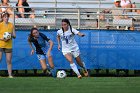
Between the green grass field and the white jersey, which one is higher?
the white jersey

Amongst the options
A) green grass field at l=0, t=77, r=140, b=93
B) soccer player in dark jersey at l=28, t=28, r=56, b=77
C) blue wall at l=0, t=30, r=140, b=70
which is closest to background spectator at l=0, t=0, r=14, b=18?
blue wall at l=0, t=30, r=140, b=70

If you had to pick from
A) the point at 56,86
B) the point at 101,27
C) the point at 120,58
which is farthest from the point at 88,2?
the point at 56,86

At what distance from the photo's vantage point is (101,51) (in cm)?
2078

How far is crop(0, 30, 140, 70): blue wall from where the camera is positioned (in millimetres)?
20766

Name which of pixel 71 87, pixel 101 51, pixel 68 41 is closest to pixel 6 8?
Result: pixel 68 41

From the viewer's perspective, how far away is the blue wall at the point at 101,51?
20.8 m

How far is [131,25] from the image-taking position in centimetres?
2208

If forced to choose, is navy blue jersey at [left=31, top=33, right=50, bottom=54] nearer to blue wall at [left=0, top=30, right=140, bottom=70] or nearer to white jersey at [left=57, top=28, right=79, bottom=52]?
white jersey at [left=57, top=28, right=79, bottom=52]

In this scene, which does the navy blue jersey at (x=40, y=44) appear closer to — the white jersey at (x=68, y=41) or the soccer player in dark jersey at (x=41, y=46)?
the soccer player in dark jersey at (x=41, y=46)

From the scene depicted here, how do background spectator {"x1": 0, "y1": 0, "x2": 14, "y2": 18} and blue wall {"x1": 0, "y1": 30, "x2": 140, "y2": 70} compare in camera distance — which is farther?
background spectator {"x1": 0, "y1": 0, "x2": 14, "y2": 18}

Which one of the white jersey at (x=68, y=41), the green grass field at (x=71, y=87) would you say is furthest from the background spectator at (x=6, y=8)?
the green grass field at (x=71, y=87)

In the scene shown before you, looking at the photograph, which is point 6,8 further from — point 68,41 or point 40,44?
point 68,41

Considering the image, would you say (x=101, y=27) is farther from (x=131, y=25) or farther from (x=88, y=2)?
(x=88, y=2)

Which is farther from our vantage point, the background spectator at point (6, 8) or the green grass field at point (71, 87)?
the background spectator at point (6, 8)
